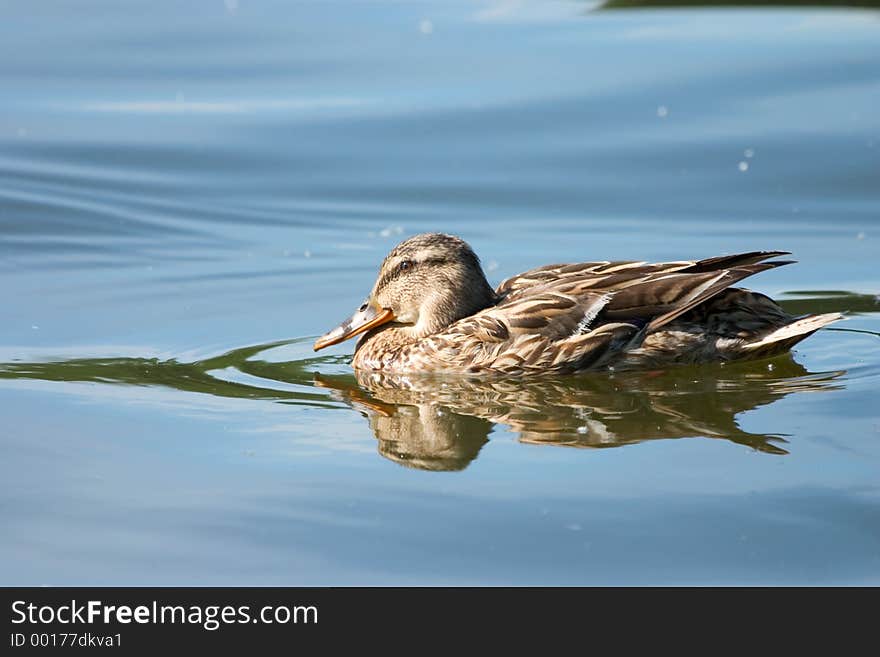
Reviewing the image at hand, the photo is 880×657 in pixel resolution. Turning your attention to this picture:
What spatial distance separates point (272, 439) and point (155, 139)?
7755 mm

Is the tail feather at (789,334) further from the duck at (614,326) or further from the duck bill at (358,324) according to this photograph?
the duck bill at (358,324)

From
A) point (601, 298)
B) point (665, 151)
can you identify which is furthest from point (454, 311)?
point (665, 151)

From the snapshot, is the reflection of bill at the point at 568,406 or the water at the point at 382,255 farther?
the reflection of bill at the point at 568,406

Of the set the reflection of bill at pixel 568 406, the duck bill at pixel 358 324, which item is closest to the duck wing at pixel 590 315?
the reflection of bill at pixel 568 406

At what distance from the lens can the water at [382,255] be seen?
21.7 feet

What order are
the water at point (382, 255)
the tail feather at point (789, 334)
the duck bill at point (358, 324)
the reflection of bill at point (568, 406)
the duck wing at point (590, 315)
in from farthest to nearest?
the duck bill at point (358, 324), the duck wing at point (590, 315), the tail feather at point (789, 334), the reflection of bill at point (568, 406), the water at point (382, 255)

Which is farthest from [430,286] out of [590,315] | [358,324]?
[590,315]

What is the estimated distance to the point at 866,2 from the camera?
17.6m

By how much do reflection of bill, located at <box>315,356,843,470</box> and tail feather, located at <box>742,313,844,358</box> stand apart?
0.10 meters

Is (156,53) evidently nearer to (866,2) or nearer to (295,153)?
(295,153)

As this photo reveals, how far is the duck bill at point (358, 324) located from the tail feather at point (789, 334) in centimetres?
226

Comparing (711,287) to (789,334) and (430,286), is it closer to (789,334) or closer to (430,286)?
(789,334)

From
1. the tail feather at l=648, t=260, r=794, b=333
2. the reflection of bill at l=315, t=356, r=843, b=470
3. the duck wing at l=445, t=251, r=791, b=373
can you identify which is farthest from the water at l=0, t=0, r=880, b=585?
the tail feather at l=648, t=260, r=794, b=333

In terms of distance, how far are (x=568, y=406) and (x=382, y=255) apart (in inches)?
153
